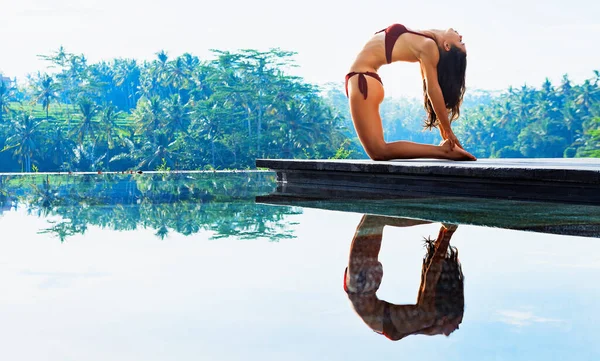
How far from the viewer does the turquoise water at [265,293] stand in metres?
0.94

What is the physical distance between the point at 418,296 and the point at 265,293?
24 cm

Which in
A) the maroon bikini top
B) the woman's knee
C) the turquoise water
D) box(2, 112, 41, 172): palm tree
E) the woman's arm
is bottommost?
box(2, 112, 41, 172): palm tree

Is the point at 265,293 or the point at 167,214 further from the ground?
the point at 265,293

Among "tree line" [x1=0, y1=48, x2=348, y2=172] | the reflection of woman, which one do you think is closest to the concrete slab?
the reflection of woman

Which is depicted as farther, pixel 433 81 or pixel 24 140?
pixel 24 140

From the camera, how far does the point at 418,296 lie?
1195mm

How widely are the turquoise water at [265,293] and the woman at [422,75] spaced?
230cm

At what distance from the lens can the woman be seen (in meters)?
4.46

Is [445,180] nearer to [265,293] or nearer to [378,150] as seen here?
[378,150]

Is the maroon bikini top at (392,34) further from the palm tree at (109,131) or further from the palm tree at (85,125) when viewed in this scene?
the palm tree at (85,125)

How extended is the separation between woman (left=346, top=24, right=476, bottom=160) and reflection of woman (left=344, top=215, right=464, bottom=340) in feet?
8.98

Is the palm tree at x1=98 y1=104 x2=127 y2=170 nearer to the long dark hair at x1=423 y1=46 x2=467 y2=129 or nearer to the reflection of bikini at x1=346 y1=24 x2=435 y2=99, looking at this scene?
the reflection of bikini at x1=346 y1=24 x2=435 y2=99

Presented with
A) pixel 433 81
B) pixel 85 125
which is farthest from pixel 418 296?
pixel 85 125

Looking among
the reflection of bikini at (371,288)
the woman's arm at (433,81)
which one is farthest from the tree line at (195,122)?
the reflection of bikini at (371,288)
